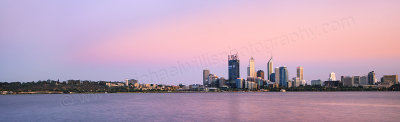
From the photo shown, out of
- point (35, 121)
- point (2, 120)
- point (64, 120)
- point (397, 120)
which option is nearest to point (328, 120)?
point (397, 120)

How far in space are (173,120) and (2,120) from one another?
29.9 metres

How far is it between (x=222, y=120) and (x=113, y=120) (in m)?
17.5

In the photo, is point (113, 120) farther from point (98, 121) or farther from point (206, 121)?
point (206, 121)

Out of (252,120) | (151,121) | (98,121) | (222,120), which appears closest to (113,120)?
(98,121)

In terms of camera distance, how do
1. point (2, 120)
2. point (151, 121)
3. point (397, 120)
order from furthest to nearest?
point (2, 120), point (151, 121), point (397, 120)

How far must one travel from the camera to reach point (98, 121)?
2019 inches

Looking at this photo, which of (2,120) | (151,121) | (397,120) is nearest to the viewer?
(397,120)

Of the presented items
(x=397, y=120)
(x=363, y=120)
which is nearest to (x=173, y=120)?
(x=363, y=120)

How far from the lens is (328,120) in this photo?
→ 48875 mm

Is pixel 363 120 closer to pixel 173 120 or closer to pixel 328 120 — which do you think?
pixel 328 120

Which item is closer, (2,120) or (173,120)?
(173,120)

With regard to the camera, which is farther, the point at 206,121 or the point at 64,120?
the point at 64,120

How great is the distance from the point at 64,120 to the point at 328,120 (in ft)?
138

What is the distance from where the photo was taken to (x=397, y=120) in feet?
156
